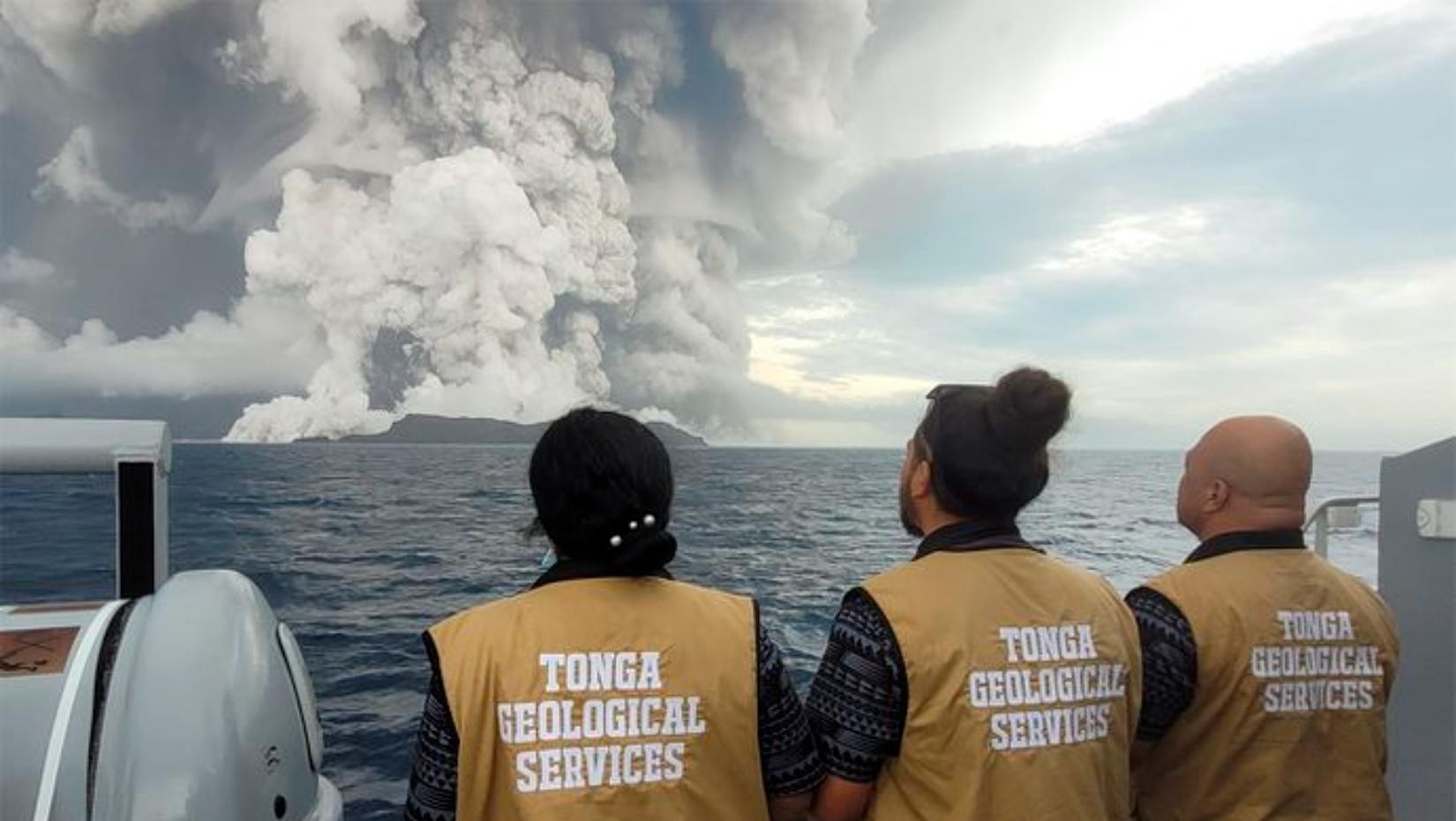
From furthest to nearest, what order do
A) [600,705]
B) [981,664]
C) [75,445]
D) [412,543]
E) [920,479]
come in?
1. [412,543]
2. [75,445]
3. [920,479]
4. [981,664]
5. [600,705]

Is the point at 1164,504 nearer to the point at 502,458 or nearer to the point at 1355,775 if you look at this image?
the point at 502,458

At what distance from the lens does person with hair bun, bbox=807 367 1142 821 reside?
3.47 ft

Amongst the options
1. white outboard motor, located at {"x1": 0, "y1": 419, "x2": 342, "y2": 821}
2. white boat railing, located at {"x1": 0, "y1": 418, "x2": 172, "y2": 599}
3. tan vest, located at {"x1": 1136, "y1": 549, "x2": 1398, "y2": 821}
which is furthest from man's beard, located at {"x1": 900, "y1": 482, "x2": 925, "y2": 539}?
white boat railing, located at {"x1": 0, "y1": 418, "x2": 172, "y2": 599}

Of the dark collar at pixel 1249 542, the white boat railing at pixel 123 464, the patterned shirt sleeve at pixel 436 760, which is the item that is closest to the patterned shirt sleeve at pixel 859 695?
the patterned shirt sleeve at pixel 436 760

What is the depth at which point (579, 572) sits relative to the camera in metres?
0.99

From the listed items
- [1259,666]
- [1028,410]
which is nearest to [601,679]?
[1028,410]

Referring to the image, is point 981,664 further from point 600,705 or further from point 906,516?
point 600,705

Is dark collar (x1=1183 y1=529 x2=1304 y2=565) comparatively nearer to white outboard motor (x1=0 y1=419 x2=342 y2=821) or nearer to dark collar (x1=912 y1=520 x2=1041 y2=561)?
dark collar (x1=912 y1=520 x2=1041 y2=561)

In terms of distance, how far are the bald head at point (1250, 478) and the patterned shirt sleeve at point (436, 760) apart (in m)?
1.05

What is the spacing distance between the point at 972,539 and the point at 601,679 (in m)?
0.47

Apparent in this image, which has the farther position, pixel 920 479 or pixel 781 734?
pixel 920 479

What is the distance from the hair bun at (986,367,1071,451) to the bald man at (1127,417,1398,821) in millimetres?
373

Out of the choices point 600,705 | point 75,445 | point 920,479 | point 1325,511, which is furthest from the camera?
point 1325,511

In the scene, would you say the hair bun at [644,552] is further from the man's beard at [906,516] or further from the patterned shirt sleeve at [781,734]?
the man's beard at [906,516]
